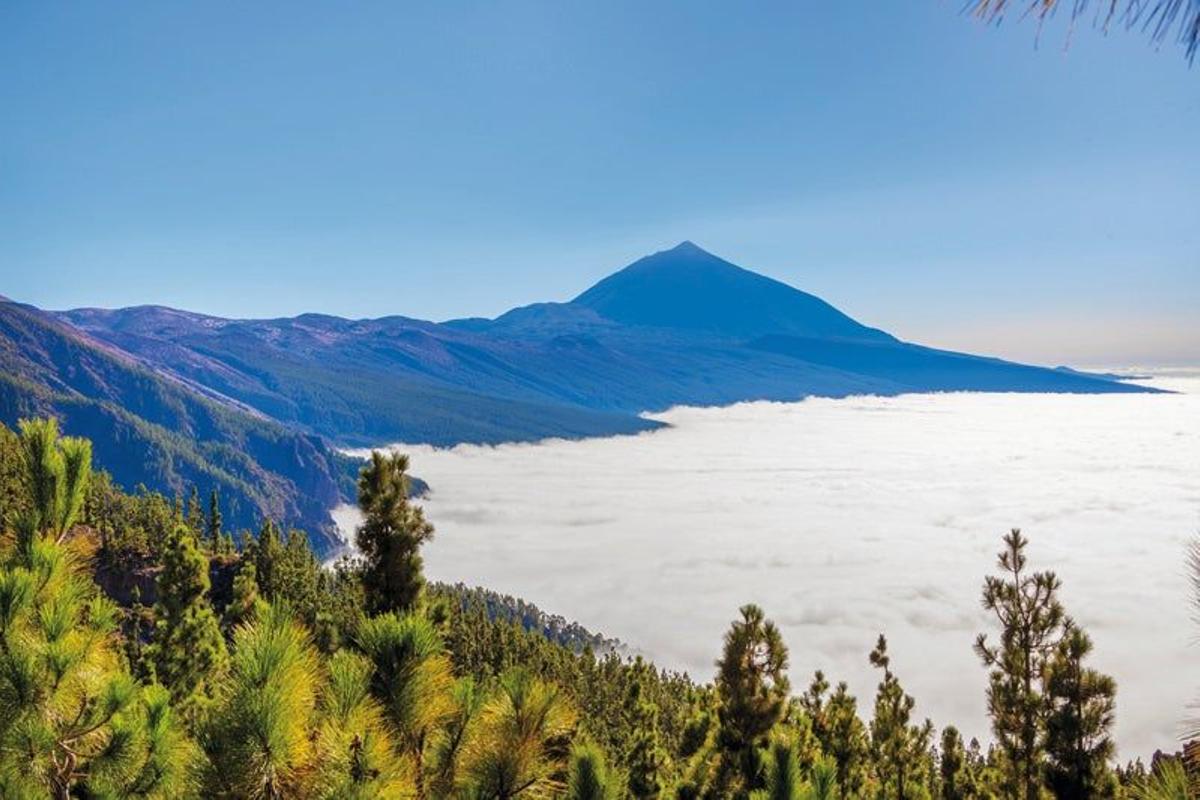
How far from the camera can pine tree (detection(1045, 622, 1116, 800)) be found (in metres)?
12.9

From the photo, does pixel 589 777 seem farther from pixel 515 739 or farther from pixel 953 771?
pixel 953 771

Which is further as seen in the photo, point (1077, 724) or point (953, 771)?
point (953, 771)

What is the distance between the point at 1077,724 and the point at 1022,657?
135cm

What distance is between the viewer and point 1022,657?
14.0 m

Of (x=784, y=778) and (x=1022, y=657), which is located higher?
(x=784, y=778)

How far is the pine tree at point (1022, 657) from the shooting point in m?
13.7

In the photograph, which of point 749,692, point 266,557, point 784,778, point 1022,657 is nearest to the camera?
point 784,778

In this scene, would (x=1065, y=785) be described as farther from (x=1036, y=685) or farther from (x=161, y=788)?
(x=161, y=788)

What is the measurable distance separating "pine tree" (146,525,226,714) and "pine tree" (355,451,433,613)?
23.5 metres

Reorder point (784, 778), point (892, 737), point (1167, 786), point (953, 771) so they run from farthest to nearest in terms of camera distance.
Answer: point (953, 771) < point (892, 737) < point (784, 778) < point (1167, 786)

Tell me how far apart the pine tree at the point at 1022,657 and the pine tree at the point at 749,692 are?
4201 millimetres

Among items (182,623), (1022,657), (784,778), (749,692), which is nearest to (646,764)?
(749,692)

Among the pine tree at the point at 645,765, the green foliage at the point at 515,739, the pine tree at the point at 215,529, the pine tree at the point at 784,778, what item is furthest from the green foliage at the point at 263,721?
the pine tree at the point at 215,529

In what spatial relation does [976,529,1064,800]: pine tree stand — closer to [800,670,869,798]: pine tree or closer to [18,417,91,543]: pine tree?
[800,670,869,798]: pine tree
